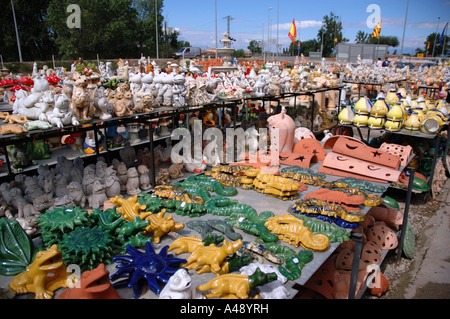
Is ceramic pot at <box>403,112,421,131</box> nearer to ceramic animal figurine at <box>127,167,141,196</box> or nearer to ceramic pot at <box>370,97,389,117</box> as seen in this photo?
ceramic pot at <box>370,97,389,117</box>

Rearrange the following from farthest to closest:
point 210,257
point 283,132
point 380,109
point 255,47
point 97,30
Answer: point 255,47 → point 97,30 → point 380,109 → point 283,132 → point 210,257

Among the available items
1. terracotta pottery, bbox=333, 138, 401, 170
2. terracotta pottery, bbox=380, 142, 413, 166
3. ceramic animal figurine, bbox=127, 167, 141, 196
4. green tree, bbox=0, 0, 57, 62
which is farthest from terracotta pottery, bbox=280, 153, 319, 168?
green tree, bbox=0, 0, 57, 62

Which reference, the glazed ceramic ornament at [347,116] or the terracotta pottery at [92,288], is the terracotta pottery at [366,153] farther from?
the terracotta pottery at [92,288]

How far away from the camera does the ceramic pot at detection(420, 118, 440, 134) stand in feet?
18.5

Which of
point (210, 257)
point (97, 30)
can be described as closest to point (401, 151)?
point (210, 257)

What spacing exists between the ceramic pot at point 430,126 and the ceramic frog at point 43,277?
596cm

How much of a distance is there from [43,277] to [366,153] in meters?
4.00

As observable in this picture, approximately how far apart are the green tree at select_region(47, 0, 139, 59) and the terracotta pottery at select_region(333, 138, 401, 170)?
21734mm

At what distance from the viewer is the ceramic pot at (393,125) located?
19.0ft

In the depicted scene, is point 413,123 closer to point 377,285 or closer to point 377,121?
point 377,121

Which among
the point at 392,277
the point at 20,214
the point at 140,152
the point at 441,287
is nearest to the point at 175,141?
the point at 140,152

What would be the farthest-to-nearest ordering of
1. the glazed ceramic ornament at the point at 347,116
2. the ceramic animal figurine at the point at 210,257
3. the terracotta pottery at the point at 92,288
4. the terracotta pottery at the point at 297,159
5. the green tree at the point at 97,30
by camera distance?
the green tree at the point at 97,30 → the glazed ceramic ornament at the point at 347,116 → the terracotta pottery at the point at 297,159 → the ceramic animal figurine at the point at 210,257 → the terracotta pottery at the point at 92,288

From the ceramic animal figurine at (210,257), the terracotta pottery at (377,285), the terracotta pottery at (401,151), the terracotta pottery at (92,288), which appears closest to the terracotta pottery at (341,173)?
the terracotta pottery at (401,151)

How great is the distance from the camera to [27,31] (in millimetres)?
24047
